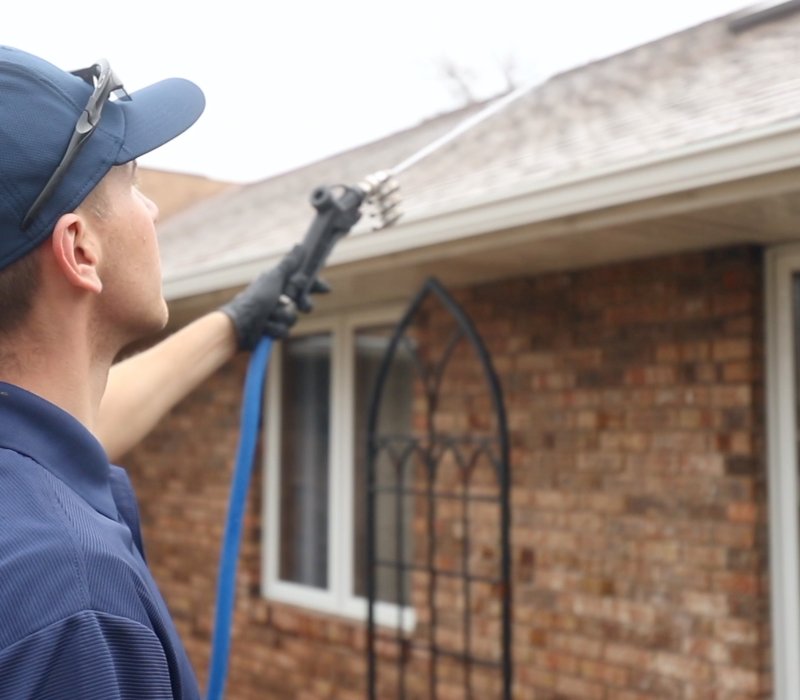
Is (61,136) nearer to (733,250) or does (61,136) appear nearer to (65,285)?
(65,285)

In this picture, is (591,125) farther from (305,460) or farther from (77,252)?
(77,252)

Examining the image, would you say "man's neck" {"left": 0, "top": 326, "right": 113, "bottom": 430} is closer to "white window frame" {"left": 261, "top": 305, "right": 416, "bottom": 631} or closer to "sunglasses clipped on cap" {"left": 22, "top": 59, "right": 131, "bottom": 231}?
"sunglasses clipped on cap" {"left": 22, "top": 59, "right": 131, "bottom": 231}

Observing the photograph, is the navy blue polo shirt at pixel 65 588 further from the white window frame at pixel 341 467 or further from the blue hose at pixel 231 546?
the white window frame at pixel 341 467

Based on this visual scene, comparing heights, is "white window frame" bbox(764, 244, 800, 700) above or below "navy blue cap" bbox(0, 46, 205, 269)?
below

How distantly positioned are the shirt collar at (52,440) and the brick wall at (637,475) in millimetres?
3041

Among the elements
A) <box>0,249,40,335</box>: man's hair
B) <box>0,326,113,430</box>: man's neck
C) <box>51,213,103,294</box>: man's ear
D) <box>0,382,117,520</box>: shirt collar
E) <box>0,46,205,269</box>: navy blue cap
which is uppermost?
<box>0,46,205,269</box>: navy blue cap

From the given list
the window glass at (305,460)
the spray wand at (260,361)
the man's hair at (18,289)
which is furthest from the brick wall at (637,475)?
the man's hair at (18,289)

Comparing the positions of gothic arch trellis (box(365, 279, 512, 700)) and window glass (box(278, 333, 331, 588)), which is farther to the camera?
window glass (box(278, 333, 331, 588))

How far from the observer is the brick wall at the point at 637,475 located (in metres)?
3.99

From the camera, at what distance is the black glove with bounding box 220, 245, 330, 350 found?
2689 mm

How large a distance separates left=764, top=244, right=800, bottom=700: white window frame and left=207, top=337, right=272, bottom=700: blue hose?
2162mm

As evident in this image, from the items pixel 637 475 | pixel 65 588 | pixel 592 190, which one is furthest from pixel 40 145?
pixel 637 475

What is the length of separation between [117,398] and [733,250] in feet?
8.05

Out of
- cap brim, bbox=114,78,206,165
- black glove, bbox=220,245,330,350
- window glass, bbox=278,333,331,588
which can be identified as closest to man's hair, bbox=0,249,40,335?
cap brim, bbox=114,78,206,165
